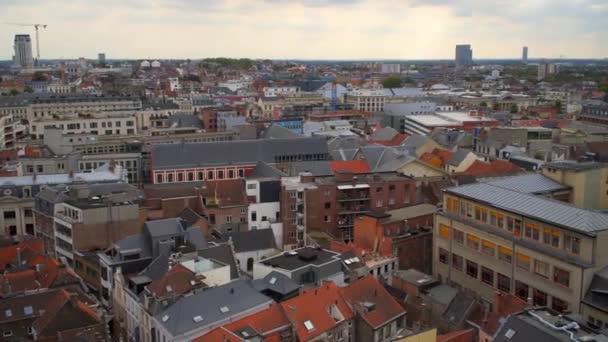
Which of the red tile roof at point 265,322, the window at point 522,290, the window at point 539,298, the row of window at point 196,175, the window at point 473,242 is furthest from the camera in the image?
the row of window at point 196,175

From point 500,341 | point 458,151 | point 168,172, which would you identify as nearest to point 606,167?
point 500,341

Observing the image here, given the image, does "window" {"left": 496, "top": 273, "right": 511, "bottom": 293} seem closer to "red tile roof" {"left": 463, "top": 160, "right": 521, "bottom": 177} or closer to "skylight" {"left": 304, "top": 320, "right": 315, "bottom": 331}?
"skylight" {"left": 304, "top": 320, "right": 315, "bottom": 331}

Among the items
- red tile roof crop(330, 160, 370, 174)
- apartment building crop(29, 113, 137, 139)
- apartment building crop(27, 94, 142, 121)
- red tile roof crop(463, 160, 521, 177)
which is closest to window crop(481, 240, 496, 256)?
red tile roof crop(463, 160, 521, 177)

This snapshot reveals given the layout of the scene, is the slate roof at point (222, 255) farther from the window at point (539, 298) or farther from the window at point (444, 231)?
the window at point (539, 298)

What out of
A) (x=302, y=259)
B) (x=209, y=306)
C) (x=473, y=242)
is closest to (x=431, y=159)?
(x=473, y=242)

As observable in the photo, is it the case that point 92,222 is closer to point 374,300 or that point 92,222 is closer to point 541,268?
point 374,300

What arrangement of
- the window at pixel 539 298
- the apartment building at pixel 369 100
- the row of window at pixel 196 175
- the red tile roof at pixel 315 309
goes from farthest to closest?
1. the apartment building at pixel 369 100
2. the row of window at pixel 196 175
3. the window at pixel 539 298
4. the red tile roof at pixel 315 309

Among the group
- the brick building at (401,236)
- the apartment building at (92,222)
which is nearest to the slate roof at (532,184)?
the brick building at (401,236)
